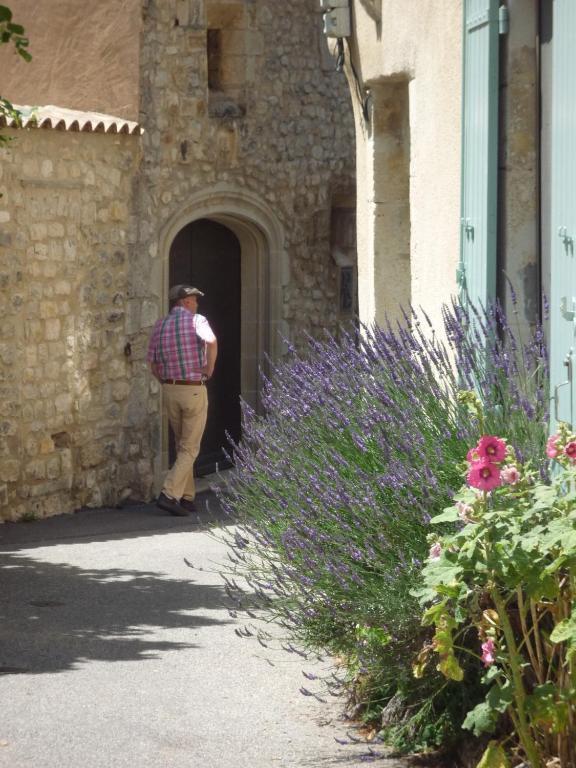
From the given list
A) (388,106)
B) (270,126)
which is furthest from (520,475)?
(270,126)

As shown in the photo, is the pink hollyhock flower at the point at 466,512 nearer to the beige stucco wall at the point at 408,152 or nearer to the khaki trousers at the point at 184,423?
the beige stucco wall at the point at 408,152

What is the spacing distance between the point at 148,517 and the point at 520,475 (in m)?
8.06

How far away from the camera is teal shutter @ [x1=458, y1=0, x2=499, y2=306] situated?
231 inches

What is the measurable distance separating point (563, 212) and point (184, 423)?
7198 mm

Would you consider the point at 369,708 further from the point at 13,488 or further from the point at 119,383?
the point at 119,383

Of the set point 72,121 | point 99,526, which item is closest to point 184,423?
point 99,526

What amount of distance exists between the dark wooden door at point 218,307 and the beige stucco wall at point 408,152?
6174mm

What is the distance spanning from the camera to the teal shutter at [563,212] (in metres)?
5.00

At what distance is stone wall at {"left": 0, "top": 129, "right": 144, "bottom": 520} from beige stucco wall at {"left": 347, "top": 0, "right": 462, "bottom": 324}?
11.0 ft

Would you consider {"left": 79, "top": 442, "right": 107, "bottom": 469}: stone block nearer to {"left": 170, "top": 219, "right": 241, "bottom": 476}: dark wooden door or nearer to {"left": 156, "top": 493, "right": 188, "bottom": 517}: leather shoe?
{"left": 156, "top": 493, "right": 188, "bottom": 517}: leather shoe

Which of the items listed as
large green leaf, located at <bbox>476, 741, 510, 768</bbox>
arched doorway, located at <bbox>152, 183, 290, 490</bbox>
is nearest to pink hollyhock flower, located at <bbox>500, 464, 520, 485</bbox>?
large green leaf, located at <bbox>476, 741, 510, 768</bbox>

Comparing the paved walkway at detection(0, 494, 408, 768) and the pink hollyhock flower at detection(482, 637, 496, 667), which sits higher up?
the pink hollyhock flower at detection(482, 637, 496, 667)

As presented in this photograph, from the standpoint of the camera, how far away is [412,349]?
18.9 ft

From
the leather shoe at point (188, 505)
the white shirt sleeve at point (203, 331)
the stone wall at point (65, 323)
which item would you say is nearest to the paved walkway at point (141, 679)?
the stone wall at point (65, 323)
